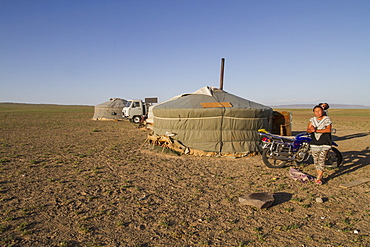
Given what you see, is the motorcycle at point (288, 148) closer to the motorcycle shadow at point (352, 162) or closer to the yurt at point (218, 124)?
the motorcycle shadow at point (352, 162)

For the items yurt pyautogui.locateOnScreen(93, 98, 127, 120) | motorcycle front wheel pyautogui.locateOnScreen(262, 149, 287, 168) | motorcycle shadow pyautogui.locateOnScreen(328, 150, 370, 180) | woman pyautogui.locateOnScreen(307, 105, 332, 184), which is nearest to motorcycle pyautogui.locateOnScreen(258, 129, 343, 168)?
motorcycle front wheel pyautogui.locateOnScreen(262, 149, 287, 168)

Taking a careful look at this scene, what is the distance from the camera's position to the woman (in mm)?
5125

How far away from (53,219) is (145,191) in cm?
166

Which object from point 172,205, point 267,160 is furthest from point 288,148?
point 172,205

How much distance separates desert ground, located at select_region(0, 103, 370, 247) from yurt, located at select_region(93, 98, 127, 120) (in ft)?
53.3

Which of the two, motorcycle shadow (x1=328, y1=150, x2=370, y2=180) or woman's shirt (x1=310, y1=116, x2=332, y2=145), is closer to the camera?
woman's shirt (x1=310, y1=116, x2=332, y2=145)

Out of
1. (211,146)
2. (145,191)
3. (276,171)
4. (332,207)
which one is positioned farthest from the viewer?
(211,146)

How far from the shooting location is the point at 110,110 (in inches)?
916

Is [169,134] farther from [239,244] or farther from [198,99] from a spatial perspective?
[239,244]

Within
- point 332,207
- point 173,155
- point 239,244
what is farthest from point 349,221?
point 173,155

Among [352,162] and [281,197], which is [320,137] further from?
[352,162]

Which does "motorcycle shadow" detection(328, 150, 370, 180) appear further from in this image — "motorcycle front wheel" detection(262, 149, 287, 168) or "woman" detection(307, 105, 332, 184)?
"motorcycle front wheel" detection(262, 149, 287, 168)

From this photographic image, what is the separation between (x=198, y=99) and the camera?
8.50m

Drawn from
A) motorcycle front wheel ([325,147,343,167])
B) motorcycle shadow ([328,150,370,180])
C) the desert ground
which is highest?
motorcycle front wheel ([325,147,343,167])
